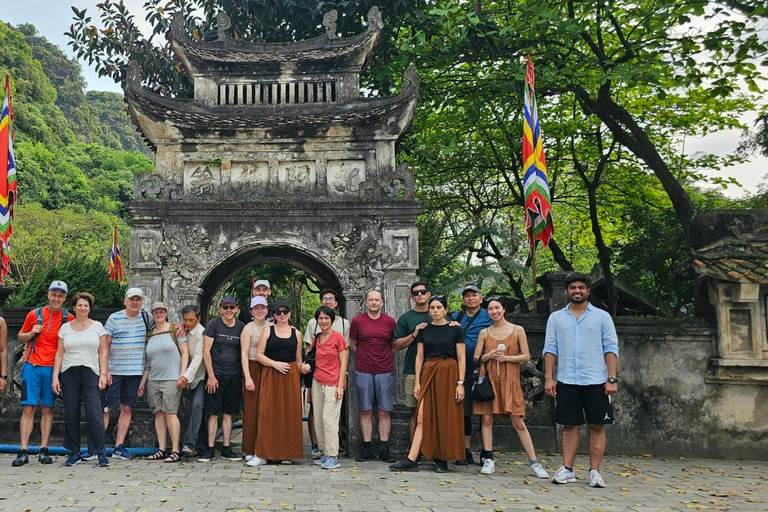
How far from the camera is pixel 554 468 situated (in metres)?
7.52

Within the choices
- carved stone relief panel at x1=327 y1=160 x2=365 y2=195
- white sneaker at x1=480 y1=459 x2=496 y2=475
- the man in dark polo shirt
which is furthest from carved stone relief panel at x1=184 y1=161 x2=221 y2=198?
white sneaker at x1=480 y1=459 x2=496 y2=475

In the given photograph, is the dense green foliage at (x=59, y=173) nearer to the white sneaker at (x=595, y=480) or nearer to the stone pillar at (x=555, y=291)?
the stone pillar at (x=555, y=291)

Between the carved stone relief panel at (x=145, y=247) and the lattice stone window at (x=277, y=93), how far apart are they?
2.41 meters

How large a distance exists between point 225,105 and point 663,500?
7794 millimetres

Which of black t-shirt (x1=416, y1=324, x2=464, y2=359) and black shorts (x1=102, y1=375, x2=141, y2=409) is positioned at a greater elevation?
black t-shirt (x1=416, y1=324, x2=464, y2=359)

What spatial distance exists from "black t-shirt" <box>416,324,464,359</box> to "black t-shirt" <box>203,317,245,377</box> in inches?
86.8

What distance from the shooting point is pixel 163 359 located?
7543mm

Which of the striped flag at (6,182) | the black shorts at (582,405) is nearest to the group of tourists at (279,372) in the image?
the black shorts at (582,405)

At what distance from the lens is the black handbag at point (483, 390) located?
7.03 m

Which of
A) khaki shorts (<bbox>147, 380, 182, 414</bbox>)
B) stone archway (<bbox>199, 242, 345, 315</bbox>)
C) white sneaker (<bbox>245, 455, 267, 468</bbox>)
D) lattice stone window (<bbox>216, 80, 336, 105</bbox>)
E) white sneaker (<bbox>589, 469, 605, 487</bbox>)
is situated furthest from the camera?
lattice stone window (<bbox>216, 80, 336, 105</bbox>)

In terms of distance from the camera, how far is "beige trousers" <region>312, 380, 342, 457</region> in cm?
727

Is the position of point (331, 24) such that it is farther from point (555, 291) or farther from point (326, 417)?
point (326, 417)

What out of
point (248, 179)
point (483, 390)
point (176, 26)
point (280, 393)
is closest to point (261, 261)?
point (248, 179)

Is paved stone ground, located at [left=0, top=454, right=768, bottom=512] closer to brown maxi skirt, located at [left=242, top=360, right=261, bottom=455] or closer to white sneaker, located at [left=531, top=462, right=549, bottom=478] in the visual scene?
white sneaker, located at [left=531, top=462, right=549, bottom=478]
